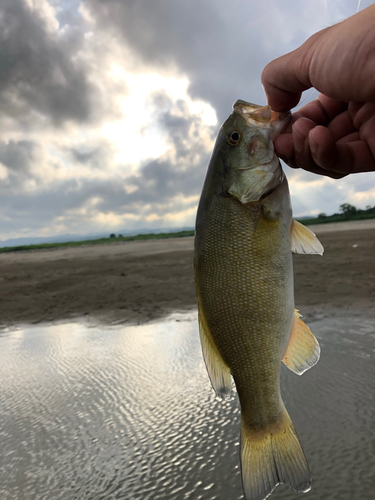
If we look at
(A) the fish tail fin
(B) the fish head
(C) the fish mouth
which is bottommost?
(A) the fish tail fin

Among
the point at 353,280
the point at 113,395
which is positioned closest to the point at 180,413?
the point at 113,395

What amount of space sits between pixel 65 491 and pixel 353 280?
7.57m

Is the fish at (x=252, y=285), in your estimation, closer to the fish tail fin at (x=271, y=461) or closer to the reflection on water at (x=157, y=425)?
the fish tail fin at (x=271, y=461)

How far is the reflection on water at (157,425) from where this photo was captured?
8.66ft

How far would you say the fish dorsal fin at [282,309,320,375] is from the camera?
5.89 feet

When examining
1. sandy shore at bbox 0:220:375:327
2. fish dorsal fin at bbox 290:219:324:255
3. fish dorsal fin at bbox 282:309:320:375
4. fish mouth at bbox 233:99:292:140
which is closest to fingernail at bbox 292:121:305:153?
fish mouth at bbox 233:99:292:140

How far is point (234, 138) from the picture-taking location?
5.83 feet

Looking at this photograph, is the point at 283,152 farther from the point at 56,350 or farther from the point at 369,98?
the point at 56,350

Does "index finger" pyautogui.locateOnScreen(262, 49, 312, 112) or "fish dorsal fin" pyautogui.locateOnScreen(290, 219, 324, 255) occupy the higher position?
"index finger" pyautogui.locateOnScreen(262, 49, 312, 112)

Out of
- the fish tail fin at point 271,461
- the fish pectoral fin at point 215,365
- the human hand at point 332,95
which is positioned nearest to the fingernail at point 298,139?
the human hand at point 332,95

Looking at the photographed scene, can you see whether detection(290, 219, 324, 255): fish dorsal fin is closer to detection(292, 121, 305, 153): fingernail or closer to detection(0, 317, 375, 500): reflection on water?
detection(292, 121, 305, 153): fingernail

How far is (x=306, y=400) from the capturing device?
11.4ft

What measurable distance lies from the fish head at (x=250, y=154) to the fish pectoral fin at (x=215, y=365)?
0.67 metres

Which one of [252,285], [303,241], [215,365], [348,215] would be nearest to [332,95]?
[303,241]
